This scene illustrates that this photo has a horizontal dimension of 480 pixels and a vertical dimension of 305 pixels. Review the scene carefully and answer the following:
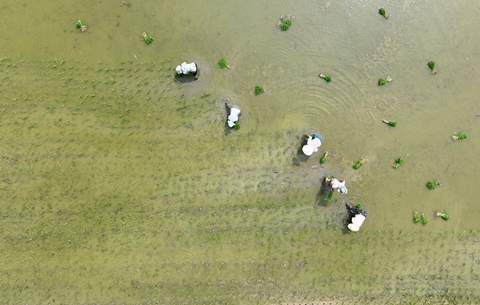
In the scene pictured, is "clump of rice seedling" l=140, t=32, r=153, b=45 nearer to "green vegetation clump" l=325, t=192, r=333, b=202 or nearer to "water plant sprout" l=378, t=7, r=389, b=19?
"water plant sprout" l=378, t=7, r=389, b=19

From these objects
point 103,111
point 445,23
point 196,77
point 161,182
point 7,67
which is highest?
point 445,23

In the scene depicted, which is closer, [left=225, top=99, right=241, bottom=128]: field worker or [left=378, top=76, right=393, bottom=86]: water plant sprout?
[left=225, top=99, right=241, bottom=128]: field worker

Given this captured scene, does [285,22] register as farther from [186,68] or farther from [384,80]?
[384,80]

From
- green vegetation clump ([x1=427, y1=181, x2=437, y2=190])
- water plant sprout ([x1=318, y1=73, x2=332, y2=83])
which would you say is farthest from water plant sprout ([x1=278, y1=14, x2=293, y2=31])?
green vegetation clump ([x1=427, y1=181, x2=437, y2=190])

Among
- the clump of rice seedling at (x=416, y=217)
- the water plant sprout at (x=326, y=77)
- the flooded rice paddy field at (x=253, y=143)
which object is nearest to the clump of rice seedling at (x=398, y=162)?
the flooded rice paddy field at (x=253, y=143)

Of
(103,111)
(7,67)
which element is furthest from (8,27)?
(103,111)

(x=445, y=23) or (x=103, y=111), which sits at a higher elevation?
(x=445, y=23)

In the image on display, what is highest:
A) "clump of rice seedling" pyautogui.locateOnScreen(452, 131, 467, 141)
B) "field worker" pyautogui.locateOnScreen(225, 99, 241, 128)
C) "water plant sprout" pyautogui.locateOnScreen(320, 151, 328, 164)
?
"clump of rice seedling" pyautogui.locateOnScreen(452, 131, 467, 141)

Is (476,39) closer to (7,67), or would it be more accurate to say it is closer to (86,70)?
(86,70)
